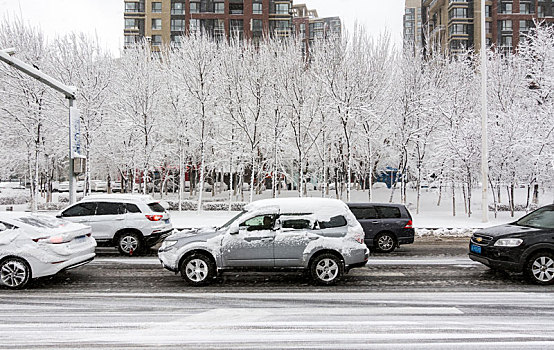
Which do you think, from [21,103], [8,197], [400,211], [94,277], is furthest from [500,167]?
[8,197]

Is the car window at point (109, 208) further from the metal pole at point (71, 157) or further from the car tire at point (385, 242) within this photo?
the car tire at point (385, 242)

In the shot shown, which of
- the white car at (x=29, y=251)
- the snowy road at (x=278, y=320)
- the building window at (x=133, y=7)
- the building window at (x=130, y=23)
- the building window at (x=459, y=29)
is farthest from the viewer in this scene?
the building window at (x=130, y=23)

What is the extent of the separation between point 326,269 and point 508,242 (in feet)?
12.2

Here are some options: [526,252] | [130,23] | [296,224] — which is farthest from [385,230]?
[130,23]

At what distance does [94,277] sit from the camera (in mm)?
10102

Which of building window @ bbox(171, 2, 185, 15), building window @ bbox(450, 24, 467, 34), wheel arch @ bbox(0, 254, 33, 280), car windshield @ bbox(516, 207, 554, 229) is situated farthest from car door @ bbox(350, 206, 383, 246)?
building window @ bbox(450, 24, 467, 34)

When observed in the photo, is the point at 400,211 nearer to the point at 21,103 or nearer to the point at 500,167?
the point at 500,167

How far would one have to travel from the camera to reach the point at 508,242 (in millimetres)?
9344

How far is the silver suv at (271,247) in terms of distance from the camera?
357 inches

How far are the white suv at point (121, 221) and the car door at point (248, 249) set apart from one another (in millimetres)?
4906

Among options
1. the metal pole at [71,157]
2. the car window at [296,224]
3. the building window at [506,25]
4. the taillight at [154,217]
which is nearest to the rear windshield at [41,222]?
the taillight at [154,217]

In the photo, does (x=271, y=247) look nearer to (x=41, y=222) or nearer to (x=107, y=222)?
(x=41, y=222)

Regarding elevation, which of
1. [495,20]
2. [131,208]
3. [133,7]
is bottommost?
[131,208]

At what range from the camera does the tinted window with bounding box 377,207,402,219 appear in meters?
14.2
